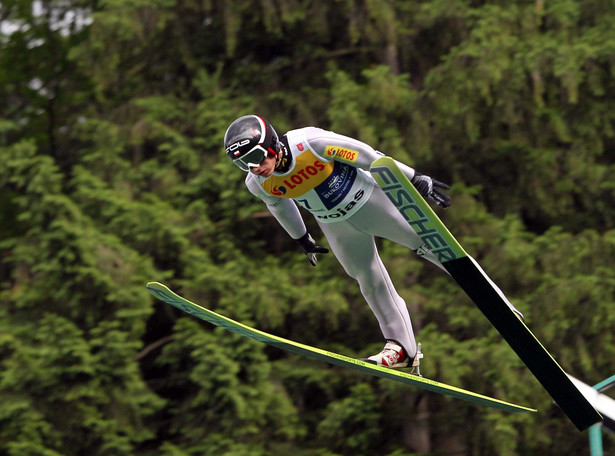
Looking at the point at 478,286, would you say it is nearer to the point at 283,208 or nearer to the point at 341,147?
the point at 341,147

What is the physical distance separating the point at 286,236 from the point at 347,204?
5.94m

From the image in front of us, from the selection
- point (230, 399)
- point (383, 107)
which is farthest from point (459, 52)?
point (230, 399)

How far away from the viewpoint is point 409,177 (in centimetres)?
436

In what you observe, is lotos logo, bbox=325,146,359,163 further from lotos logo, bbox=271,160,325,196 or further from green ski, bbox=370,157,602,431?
green ski, bbox=370,157,602,431

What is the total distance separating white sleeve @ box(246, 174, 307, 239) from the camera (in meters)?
4.71

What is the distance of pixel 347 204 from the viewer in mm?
4672

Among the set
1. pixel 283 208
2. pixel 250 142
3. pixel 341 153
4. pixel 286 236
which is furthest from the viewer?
pixel 286 236

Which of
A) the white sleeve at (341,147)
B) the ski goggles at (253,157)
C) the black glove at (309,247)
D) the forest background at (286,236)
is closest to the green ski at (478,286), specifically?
the white sleeve at (341,147)

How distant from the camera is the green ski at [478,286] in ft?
13.2

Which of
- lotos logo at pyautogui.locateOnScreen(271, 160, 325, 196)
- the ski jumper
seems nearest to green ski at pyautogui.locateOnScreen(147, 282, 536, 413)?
the ski jumper

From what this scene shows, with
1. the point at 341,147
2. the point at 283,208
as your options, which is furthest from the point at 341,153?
the point at 283,208

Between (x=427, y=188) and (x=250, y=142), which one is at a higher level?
(x=250, y=142)

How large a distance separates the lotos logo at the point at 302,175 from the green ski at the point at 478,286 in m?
0.54

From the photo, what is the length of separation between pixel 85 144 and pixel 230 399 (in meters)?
4.03
